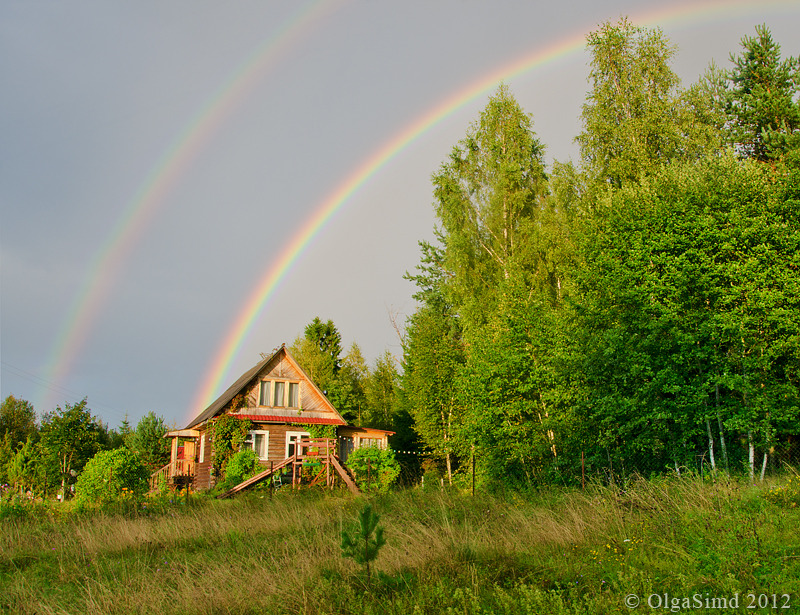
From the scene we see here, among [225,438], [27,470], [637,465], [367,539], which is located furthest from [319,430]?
[367,539]

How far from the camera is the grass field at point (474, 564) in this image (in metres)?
5.27

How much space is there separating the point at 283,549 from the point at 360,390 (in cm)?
4098

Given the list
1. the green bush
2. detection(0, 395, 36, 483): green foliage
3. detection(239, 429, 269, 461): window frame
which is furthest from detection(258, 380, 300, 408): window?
detection(0, 395, 36, 483): green foliage

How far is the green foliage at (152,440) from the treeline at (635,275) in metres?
24.2

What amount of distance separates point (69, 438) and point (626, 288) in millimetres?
30015

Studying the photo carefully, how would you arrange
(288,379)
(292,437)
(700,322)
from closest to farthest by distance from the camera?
1. (700,322)
2. (292,437)
3. (288,379)

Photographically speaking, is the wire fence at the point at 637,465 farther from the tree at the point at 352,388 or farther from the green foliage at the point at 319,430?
the tree at the point at 352,388

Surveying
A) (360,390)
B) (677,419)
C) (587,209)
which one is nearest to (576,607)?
(677,419)

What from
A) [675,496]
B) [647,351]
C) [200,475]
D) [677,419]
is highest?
[647,351]

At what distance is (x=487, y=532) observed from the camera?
804cm

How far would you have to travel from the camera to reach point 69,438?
30922 mm

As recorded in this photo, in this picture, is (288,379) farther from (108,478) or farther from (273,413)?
(108,478)

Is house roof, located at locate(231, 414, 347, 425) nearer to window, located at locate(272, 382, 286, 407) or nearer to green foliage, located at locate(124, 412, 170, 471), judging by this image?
window, located at locate(272, 382, 286, 407)

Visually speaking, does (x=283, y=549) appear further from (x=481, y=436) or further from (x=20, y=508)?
(x=481, y=436)
